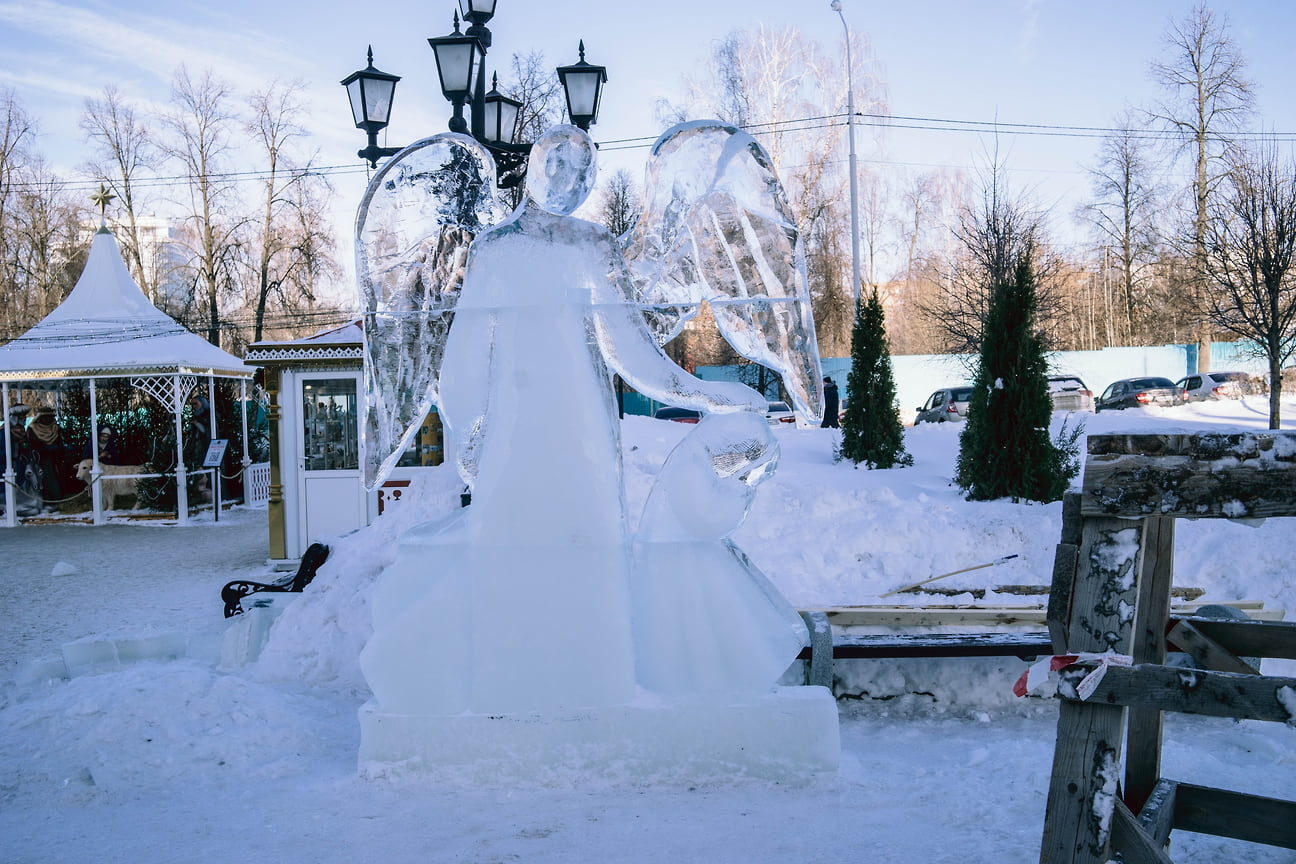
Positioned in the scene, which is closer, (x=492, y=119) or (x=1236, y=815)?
(x=1236, y=815)

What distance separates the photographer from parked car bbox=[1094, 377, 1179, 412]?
2394 centimetres

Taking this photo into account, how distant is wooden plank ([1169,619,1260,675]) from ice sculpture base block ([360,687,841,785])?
1.24 m

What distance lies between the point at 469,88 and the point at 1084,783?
277 inches

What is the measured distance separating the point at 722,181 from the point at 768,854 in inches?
98.2

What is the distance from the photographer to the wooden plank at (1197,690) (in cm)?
205

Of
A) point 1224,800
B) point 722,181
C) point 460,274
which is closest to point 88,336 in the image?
point 460,274

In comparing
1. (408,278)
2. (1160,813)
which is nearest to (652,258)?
(408,278)

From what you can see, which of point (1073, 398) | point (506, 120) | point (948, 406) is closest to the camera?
point (506, 120)

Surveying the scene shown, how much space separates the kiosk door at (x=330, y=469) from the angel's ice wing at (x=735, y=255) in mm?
7004

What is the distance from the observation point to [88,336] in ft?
48.9

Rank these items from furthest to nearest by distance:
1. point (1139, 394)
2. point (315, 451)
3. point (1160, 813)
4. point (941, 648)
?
point (1139, 394) < point (315, 451) < point (941, 648) < point (1160, 813)

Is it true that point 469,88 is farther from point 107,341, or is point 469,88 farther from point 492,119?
point 107,341

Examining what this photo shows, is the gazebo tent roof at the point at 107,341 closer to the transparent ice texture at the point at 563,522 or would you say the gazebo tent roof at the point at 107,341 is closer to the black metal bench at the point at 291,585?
the black metal bench at the point at 291,585

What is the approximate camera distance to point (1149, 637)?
8.52 feet
